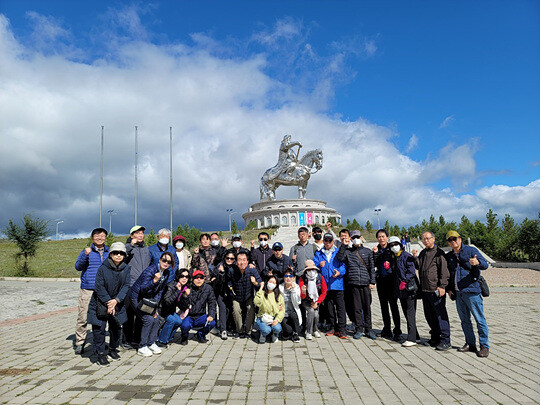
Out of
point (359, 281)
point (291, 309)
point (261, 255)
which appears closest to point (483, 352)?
point (359, 281)

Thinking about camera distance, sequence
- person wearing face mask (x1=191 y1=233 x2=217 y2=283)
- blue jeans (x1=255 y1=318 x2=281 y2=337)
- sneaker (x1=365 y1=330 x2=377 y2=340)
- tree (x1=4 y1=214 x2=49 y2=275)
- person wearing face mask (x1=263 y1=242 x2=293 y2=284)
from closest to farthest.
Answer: blue jeans (x1=255 y1=318 x2=281 y2=337) < sneaker (x1=365 y1=330 x2=377 y2=340) < person wearing face mask (x1=263 y1=242 x2=293 y2=284) < person wearing face mask (x1=191 y1=233 x2=217 y2=283) < tree (x1=4 y1=214 x2=49 y2=275)

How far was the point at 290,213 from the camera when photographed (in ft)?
185

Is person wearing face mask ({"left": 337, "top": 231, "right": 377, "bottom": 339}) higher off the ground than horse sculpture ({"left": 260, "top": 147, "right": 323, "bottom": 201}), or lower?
lower

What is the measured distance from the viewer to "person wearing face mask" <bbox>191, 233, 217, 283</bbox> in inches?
305

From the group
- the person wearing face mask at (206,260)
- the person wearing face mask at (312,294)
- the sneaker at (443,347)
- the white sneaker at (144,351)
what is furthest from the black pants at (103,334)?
the sneaker at (443,347)

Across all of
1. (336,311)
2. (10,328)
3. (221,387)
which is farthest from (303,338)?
(10,328)

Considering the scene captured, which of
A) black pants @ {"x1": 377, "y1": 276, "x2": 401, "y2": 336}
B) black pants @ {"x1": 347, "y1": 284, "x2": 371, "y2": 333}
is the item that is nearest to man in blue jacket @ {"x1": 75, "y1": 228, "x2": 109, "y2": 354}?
black pants @ {"x1": 347, "y1": 284, "x2": 371, "y2": 333}

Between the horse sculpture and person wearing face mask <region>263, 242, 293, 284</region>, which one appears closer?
person wearing face mask <region>263, 242, 293, 284</region>

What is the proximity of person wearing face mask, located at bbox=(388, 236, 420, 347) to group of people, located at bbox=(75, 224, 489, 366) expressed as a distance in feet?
0.06

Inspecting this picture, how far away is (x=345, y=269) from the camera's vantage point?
24.4 ft

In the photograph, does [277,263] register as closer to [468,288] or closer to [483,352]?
[468,288]

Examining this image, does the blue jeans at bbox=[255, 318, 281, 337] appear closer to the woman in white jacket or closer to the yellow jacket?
the yellow jacket

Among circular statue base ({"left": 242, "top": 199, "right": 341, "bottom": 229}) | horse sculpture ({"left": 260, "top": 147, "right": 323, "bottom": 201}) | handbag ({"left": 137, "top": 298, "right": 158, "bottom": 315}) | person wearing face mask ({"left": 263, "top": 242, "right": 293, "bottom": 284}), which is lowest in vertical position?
handbag ({"left": 137, "top": 298, "right": 158, "bottom": 315})

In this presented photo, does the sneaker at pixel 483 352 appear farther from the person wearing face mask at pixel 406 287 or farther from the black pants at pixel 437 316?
the person wearing face mask at pixel 406 287
